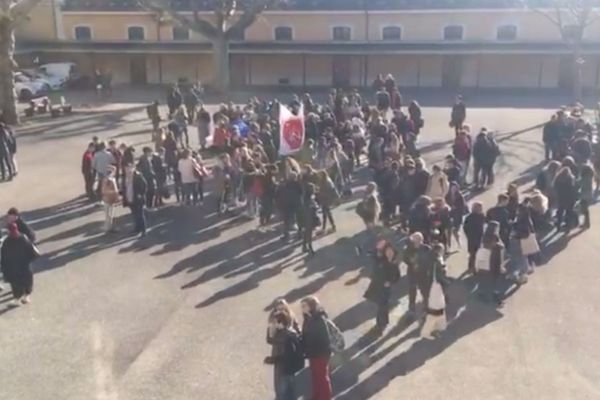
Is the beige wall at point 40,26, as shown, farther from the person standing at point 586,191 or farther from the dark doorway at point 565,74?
the person standing at point 586,191

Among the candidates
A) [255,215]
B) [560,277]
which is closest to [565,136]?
[560,277]

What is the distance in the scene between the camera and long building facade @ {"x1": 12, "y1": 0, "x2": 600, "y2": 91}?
4012cm

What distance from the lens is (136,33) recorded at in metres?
44.4

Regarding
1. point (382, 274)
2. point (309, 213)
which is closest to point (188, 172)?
point (309, 213)

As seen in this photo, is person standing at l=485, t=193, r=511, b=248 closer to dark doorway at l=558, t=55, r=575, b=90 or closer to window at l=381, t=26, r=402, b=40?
dark doorway at l=558, t=55, r=575, b=90

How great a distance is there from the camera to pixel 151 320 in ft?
36.3

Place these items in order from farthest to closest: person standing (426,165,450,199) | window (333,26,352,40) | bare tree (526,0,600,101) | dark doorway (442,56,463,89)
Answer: window (333,26,352,40) < dark doorway (442,56,463,89) < bare tree (526,0,600,101) < person standing (426,165,450,199)

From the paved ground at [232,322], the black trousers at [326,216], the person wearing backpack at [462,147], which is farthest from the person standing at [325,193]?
the person wearing backpack at [462,147]

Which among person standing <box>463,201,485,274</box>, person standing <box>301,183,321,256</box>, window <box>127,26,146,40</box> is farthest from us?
window <box>127,26,146,40</box>

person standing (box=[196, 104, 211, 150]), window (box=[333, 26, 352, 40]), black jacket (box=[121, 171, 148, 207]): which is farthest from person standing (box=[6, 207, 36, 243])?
window (box=[333, 26, 352, 40])

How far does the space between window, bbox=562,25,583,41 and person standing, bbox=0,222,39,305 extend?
29.9 metres

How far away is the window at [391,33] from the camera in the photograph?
41906 millimetres

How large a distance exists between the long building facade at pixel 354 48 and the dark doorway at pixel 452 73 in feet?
0.20

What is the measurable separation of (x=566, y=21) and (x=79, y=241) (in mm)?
34989
